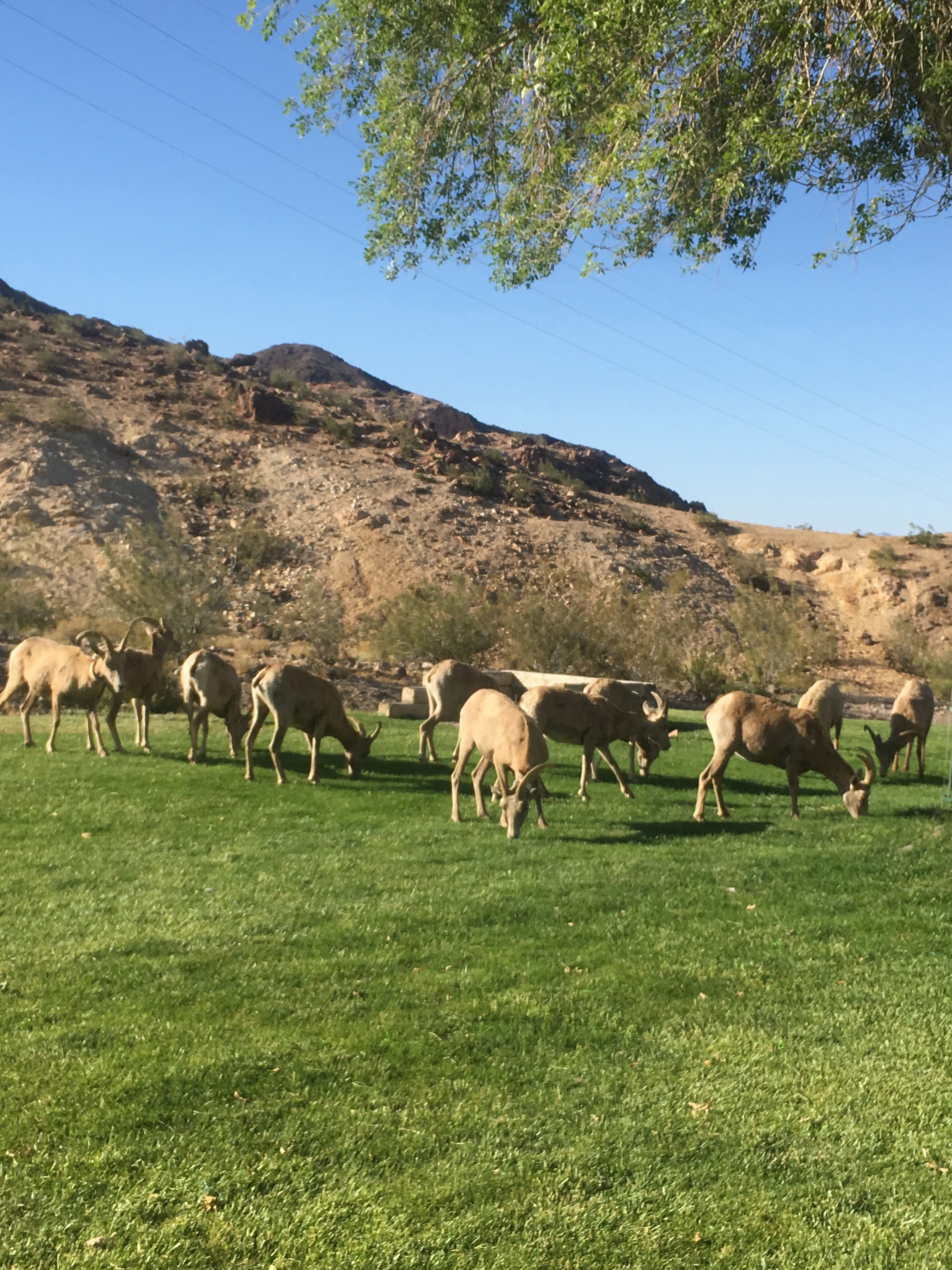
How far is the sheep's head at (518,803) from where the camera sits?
1062cm

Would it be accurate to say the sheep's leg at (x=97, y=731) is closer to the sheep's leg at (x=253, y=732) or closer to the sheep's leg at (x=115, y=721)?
the sheep's leg at (x=115, y=721)

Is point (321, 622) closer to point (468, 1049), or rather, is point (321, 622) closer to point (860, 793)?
point (860, 793)

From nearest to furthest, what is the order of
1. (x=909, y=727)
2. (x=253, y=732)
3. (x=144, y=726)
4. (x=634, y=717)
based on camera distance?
(x=253, y=732) → (x=634, y=717) → (x=144, y=726) → (x=909, y=727)

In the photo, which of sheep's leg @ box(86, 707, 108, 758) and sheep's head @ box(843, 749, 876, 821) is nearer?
sheep's head @ box(843, 749, 876, 821)

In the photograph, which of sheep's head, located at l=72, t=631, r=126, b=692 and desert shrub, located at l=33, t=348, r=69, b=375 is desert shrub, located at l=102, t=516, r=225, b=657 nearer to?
sheep's head, located at l=72, t=631, r=126, b=692

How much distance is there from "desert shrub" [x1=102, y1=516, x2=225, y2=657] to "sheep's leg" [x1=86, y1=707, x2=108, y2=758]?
11312 mm


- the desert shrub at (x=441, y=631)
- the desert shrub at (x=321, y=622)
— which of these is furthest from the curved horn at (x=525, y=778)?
the desert shrub at (x=441, y=631)

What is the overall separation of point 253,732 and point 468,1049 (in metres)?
8.79

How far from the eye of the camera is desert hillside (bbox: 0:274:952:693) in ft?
148

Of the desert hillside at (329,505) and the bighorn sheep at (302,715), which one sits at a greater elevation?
the desert hillside at (329,505)

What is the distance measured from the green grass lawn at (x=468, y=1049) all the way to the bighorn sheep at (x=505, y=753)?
1.49 ft

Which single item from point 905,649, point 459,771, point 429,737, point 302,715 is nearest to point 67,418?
point 429,737

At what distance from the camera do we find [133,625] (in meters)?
18.8

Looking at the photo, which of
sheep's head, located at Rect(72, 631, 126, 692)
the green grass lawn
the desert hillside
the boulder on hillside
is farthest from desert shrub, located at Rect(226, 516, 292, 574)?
the green grass lawn
